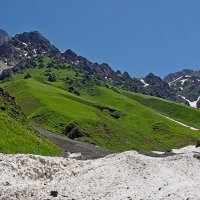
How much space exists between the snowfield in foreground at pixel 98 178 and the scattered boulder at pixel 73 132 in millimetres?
58659

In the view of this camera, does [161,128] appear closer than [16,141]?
No

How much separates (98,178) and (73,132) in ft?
219

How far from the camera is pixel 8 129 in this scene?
5806cm

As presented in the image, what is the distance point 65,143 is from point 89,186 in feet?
155

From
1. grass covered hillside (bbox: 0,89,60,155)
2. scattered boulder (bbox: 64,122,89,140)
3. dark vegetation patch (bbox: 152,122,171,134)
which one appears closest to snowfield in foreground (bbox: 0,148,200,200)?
grass covered hillside (bbox: 0,89,60,155)

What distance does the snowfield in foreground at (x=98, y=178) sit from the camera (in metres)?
32.6

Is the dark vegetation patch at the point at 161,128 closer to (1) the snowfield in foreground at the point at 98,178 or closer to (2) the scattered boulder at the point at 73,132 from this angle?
(2) the scattered boulder at the point at 73,132

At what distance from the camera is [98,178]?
3941cm

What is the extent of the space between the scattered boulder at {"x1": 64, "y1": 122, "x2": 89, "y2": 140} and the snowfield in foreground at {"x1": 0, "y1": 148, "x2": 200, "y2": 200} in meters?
58.7

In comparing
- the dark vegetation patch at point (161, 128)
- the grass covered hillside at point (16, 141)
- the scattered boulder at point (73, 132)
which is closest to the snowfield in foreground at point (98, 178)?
the grass covered hillside at point (16, 141)

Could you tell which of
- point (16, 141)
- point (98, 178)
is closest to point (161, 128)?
point (16, 141)

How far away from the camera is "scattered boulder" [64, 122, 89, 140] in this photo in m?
106

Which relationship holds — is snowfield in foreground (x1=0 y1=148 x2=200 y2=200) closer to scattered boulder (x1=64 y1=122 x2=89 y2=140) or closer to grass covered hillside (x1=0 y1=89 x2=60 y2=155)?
grass covered hillside (x1=0 y1=89 x2=60 y2=155)

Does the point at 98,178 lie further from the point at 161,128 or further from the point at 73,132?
the point at 161,128
